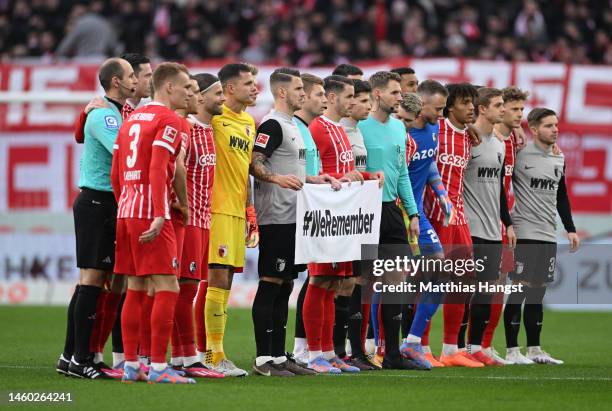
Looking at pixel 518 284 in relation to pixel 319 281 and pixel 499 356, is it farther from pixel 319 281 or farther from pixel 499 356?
pixel 319 281

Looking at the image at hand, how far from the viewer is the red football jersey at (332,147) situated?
34.6ft

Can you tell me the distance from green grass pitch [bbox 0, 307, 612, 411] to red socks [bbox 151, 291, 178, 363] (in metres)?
0.27

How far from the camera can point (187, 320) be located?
32.0ft

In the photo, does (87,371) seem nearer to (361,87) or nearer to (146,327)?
(146,327)

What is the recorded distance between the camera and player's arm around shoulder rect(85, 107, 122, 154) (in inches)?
378

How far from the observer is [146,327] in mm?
9281

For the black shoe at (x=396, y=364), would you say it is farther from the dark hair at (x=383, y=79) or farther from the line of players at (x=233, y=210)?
the dark hair at (x=383, y=79)

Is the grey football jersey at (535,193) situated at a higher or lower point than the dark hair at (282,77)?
lower

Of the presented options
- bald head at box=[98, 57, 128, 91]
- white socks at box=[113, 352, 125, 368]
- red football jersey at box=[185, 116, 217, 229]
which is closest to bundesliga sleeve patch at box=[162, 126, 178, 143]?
red football jersey at box=[185, 116, 217, 229]

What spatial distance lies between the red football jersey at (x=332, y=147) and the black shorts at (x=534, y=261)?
2.37 m

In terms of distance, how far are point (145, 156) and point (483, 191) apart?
4.04 m

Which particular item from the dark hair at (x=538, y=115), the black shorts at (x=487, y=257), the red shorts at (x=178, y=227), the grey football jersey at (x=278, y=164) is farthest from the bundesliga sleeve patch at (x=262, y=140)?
the dark hair at (x=538, y=115)

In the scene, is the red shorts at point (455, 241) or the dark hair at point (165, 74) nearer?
the dark hair at point (165, 74)

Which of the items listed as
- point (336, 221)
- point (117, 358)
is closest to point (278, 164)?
point (336, 221)
